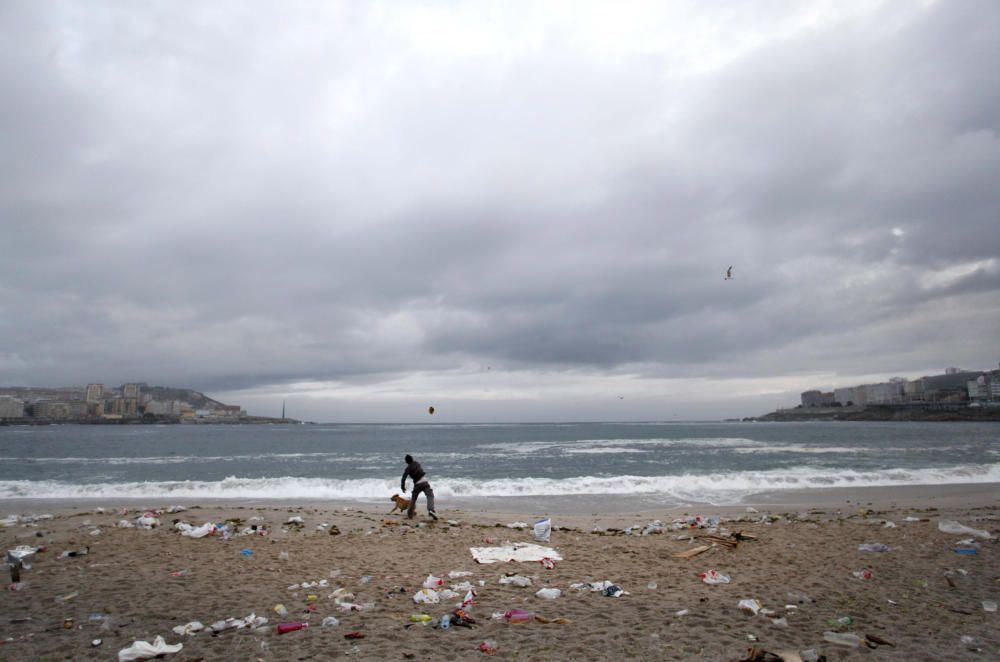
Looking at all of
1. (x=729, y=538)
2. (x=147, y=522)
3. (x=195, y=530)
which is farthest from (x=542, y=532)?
(x=147, y=522)

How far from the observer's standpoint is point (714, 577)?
7836mm

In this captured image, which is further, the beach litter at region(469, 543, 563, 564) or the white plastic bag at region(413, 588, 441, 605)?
the beach litter at region(469, 543, 563, 564)

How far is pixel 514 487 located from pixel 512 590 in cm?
1544

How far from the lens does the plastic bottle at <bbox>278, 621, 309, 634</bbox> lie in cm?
586

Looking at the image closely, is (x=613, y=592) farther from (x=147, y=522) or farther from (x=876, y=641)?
(x=147, y=522)

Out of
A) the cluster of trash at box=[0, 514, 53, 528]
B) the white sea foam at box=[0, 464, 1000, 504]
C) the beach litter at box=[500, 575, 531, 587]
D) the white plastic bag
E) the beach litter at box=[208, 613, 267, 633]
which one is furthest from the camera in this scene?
the white sea foam at box=[0, 464, 1000, 504]

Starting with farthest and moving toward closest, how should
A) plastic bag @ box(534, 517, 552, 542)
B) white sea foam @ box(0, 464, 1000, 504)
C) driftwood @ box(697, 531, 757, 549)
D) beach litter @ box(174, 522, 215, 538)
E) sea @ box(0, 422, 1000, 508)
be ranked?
white sea foam @ box(0, 464, 1000, 504)
sea @ box(0, 422, 1000, 508)
beach litter @ box(174, 522, 215, 538)
plastic bag @ box(534, 517, 552, 542)
driftwood @ box(697, 531, 757, 549)

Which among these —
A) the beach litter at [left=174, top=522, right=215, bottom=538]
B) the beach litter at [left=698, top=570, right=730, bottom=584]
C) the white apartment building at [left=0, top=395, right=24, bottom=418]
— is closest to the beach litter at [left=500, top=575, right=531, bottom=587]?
the beach litter at [left=698, top=570, right=730, bottom=584]

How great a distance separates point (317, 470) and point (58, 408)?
164 m

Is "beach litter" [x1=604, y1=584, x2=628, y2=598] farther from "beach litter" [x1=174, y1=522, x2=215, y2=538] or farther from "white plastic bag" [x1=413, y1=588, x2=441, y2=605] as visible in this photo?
"beach litter" [x1=174, y1=522, x2=215, y2=538]

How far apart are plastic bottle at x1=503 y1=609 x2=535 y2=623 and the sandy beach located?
0.07m

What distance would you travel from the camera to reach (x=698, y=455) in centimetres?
4075

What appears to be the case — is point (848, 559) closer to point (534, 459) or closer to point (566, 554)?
point (566, 554)

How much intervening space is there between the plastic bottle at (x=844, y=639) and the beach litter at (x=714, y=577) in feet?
7.13
